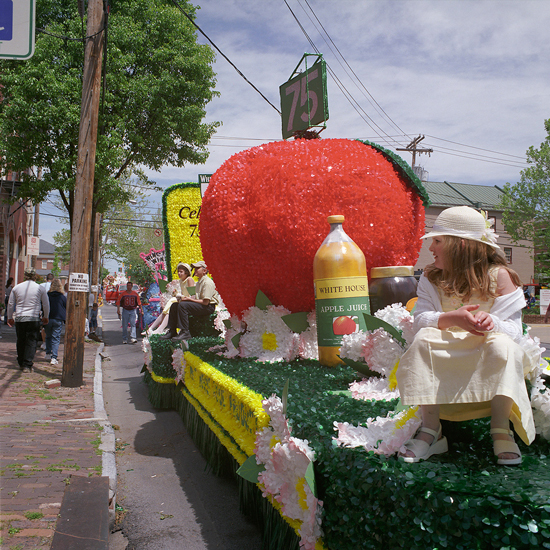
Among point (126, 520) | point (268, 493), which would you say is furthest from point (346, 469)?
point (126, 520)

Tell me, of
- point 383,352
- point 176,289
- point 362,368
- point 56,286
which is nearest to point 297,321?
point 362,368

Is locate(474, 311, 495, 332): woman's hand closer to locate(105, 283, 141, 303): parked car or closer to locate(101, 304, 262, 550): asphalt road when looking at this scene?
locate(101, 304, 262, 550): asphalt road

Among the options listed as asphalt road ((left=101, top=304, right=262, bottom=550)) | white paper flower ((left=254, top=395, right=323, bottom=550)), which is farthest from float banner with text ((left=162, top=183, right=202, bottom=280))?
white paper flower ((left=254, top=395, right=323, bottom=550))

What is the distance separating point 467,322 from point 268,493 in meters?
1.35

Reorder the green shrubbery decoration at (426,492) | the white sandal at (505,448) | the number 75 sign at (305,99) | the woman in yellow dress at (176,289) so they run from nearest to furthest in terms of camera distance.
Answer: the green shrubbery decoration at (426,492), the white sandal at (505,448), the number 75 sign at (305,99), the woman in yellow dress at (176,289)

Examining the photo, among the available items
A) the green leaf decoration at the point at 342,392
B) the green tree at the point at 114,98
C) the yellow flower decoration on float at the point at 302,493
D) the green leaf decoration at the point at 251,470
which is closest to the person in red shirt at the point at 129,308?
the green tree at the point at 114,98

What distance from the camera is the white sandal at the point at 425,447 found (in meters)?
1.85

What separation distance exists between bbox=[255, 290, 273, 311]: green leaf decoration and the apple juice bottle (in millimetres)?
651

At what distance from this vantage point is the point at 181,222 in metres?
8.45

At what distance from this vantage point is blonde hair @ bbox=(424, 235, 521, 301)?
2.07m

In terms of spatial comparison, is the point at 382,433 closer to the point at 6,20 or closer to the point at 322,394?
the point at 322,394

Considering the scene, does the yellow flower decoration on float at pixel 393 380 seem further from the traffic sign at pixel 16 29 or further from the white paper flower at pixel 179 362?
the white paper flower at pixel 179 362

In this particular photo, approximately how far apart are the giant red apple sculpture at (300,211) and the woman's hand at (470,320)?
204cm

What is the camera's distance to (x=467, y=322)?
1.83 metres
